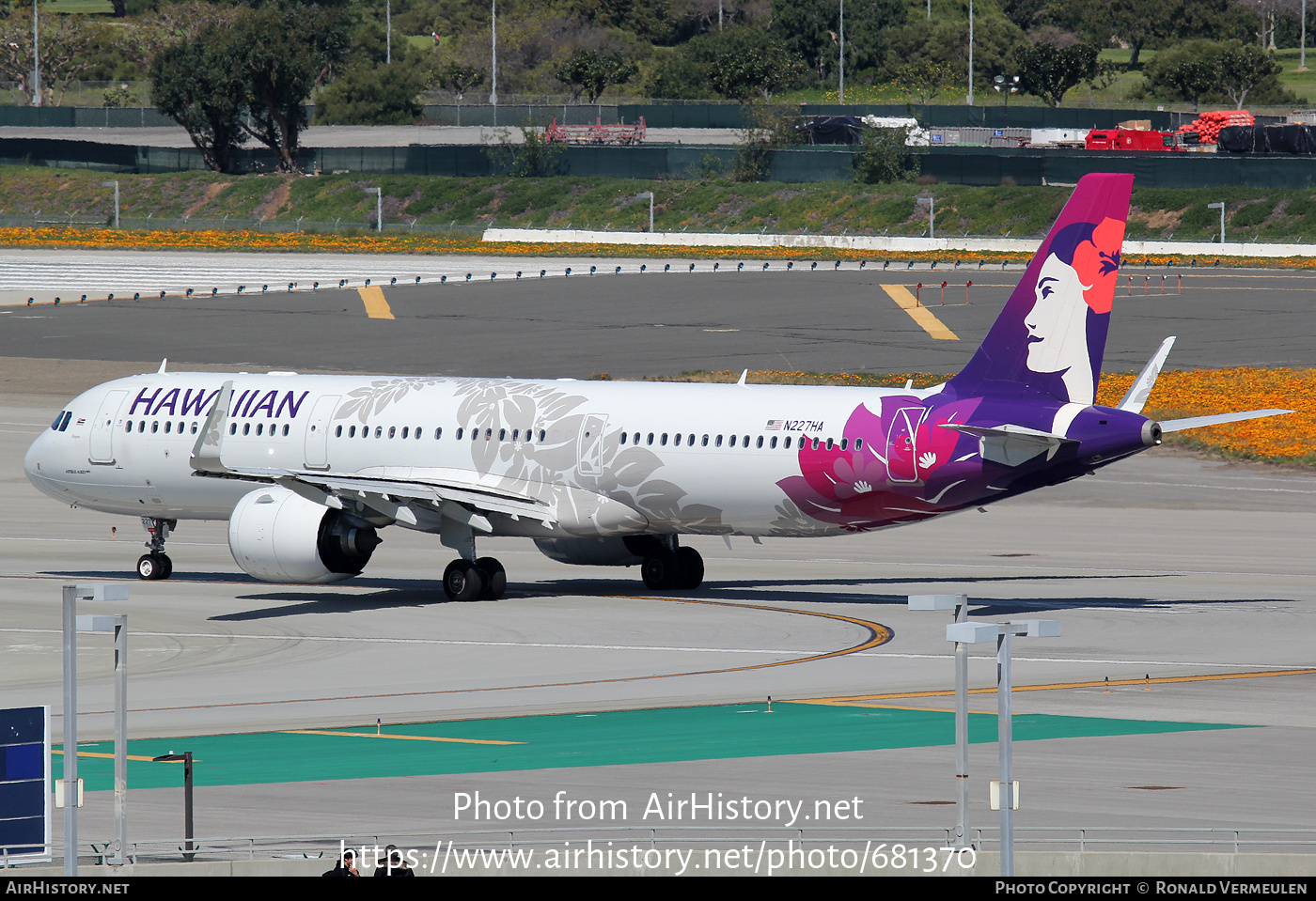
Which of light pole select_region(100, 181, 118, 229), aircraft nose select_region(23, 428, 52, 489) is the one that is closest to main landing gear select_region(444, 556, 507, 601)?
aircraft nose select_region(23, 428, 52, 489)

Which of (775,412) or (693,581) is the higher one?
(775,412)

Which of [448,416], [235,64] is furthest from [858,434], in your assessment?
[235,64]

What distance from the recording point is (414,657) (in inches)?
1379

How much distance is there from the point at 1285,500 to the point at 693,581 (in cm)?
2291

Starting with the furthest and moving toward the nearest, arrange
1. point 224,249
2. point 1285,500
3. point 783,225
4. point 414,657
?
point 783,225, point 224,249, point 1285,500, point 414,657

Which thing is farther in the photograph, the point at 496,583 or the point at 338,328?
the point at 338,328

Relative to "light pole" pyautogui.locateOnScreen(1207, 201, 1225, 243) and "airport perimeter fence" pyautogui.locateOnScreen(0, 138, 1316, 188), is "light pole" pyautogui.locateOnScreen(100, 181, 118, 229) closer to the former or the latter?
"airport perimeter fence" pyautogui.locateOnScreen(0, 138, 1316, 188)

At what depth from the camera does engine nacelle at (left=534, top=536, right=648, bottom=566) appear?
141ft

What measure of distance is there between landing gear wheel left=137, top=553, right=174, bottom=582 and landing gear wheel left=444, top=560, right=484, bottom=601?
8203mm

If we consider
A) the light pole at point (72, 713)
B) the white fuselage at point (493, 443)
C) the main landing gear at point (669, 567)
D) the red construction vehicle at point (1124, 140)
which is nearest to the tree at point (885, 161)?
the red construction vehicle at point (1124, 140)

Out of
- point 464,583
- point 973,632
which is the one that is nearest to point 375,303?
point 464,583

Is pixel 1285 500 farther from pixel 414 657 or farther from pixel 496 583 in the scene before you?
pixel 414 657

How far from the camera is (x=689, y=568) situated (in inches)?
1705

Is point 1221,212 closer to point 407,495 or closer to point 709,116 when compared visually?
point 709,116
